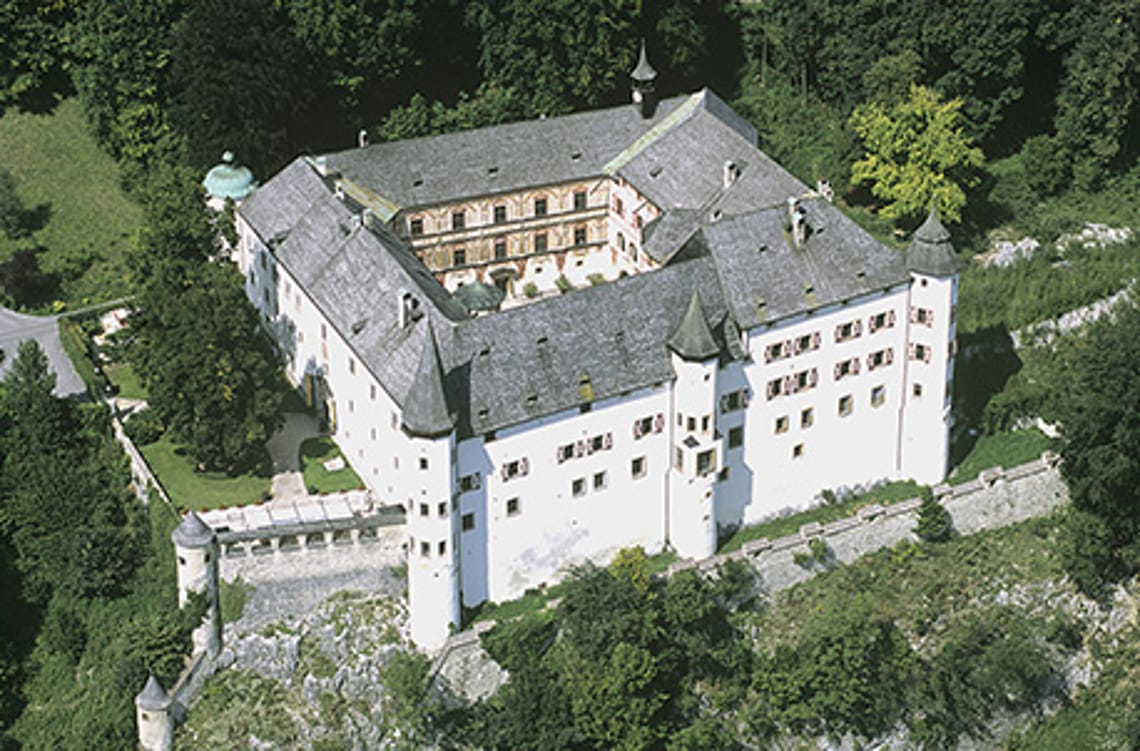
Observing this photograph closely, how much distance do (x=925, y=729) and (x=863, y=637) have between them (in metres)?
6.55

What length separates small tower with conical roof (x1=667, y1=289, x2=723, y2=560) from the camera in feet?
330

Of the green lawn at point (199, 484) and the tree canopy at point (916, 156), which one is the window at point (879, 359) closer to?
the tree canopy at point (916, 156)

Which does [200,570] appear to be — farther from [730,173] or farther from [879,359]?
[730,173]

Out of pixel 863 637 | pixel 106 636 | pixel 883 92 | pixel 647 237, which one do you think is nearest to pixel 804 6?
pixel 883 92

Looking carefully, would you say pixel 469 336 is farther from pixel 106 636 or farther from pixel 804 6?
pixel 804 6

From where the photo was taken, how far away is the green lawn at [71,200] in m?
132

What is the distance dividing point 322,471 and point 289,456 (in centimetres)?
246

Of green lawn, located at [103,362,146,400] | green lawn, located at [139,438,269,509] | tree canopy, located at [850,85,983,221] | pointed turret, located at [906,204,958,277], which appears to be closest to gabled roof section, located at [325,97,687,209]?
tree canopy, located at [850,85,983,221]

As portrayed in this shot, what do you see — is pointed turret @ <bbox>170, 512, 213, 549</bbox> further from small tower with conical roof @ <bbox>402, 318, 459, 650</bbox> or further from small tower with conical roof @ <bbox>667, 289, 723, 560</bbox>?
small tower with conical roof @ <bbox>667, 289, 723, 560</bbox>

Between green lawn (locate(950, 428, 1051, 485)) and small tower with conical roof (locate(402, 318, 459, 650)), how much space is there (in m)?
29.1

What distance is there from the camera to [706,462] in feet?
338

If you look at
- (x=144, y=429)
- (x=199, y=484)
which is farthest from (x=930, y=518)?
(x=144, y=429)

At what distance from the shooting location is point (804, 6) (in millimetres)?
141625

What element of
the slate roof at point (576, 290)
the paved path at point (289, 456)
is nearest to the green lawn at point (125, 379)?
the paved path at point (289, 456)
